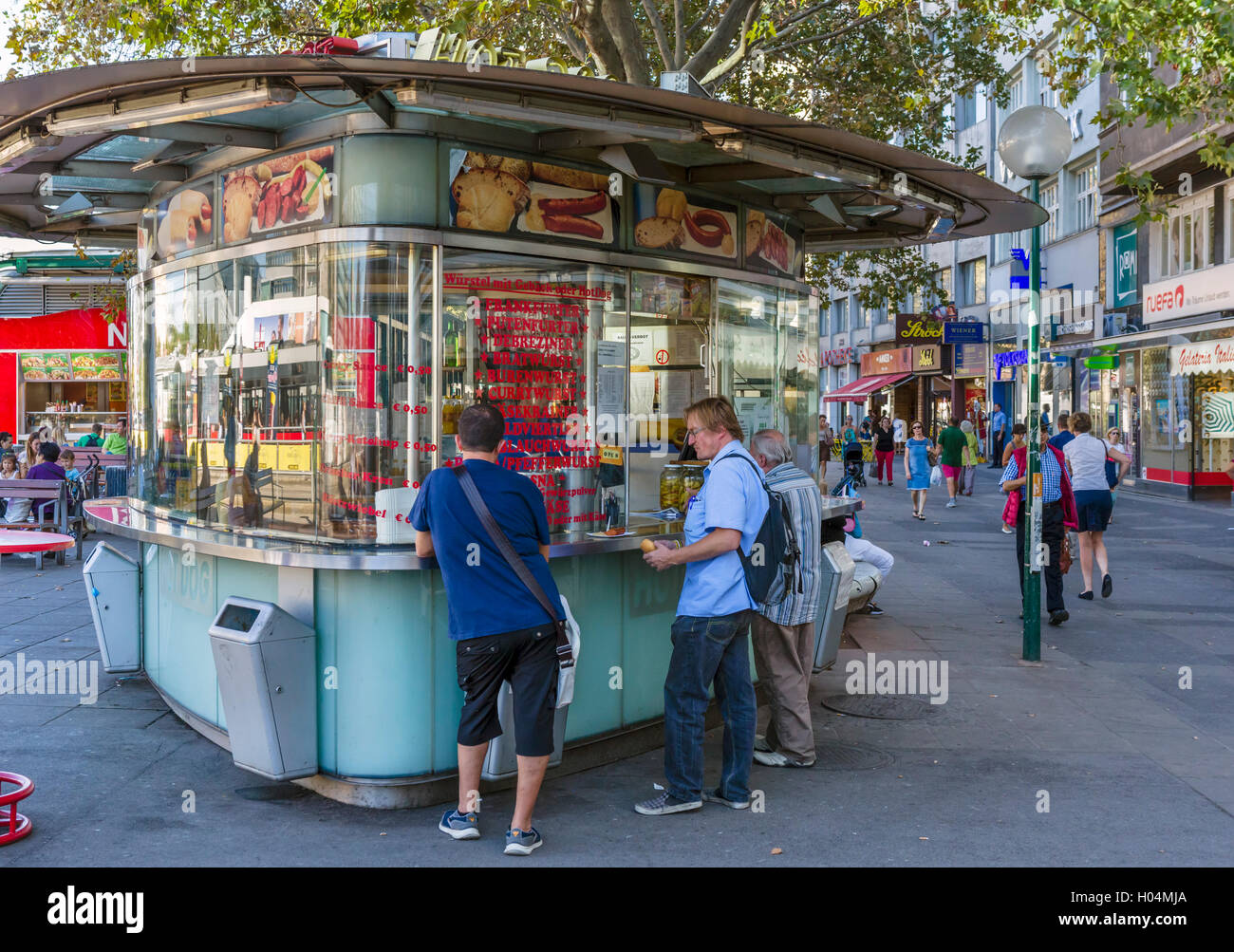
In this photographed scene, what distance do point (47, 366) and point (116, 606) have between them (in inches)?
651

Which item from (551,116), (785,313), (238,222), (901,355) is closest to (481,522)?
(551,116)

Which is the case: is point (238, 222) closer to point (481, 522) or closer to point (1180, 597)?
point (481, 522)

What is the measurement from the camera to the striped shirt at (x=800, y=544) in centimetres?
606

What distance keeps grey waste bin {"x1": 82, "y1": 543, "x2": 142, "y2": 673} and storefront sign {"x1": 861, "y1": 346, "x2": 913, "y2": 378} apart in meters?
39.8

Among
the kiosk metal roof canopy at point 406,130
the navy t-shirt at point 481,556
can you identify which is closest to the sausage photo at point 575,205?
the kiosk metal roof canopy at point 406,130

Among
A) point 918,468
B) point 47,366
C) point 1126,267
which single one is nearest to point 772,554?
point 918,468

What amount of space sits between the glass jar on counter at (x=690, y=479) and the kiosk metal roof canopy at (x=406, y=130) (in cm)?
163

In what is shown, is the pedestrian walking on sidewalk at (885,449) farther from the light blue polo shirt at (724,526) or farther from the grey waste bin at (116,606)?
the light blue polo shirt at (724,526)

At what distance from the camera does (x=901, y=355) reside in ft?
152

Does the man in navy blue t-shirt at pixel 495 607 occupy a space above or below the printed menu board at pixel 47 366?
below

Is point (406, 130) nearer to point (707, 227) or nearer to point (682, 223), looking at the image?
point (682, 223)

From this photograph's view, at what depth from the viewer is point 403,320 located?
570 centimetres

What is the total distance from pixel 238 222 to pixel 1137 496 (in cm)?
2271

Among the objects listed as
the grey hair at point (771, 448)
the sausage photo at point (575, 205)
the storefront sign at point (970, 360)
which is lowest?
the grey hair at point (771, 448)
